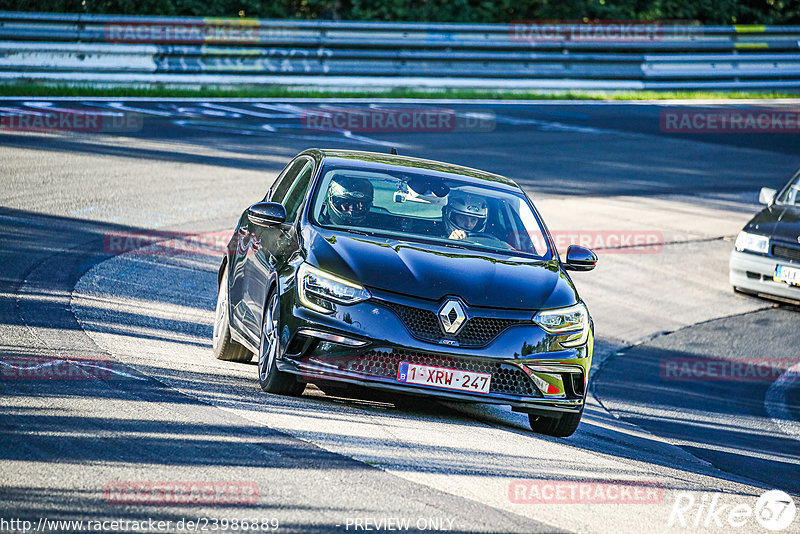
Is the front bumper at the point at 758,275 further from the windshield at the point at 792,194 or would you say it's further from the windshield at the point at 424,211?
the windshield at the point at 424,211

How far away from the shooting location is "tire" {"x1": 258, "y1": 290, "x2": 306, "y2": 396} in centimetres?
745

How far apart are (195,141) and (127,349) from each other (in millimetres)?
10253

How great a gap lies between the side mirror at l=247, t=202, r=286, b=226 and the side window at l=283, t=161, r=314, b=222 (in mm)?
172

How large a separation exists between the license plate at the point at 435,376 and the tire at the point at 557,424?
0.84 m

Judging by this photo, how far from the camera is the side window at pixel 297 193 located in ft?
27.9

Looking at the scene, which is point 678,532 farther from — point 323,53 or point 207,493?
point 323,53

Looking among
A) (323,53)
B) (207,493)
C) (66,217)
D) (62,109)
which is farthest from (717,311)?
(323,53)
